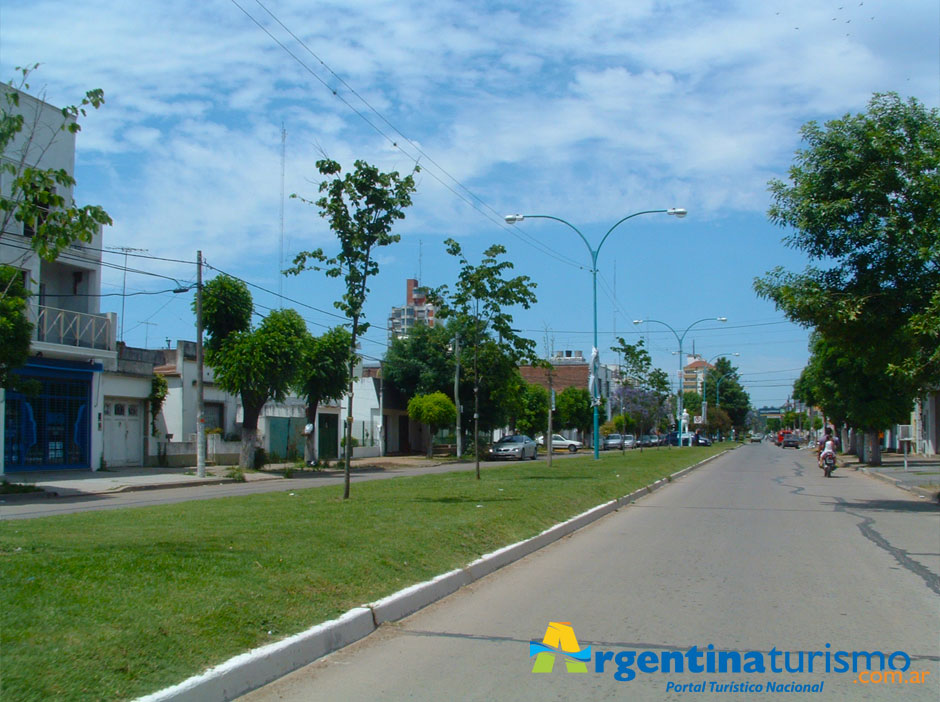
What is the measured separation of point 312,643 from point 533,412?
57.5 meters

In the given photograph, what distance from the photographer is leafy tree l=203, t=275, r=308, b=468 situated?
31.1m

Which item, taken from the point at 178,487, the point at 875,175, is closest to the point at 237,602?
the point at 875,175

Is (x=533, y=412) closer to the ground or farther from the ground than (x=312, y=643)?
farther from the ground

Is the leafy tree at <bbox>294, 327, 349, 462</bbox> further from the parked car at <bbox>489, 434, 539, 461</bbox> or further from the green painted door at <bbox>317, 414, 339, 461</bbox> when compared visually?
the parked car at <bbox>489, 434, 539, 461</bbox>

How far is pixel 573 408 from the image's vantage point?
72.1m

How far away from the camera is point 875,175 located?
17.5m

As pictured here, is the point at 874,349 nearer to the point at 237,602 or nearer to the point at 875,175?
the point at 875,175

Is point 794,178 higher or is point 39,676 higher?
point 794,178

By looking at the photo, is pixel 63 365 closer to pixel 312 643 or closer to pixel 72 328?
pixel 72 328

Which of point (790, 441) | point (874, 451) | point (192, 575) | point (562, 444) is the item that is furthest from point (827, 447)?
point (790, 441)

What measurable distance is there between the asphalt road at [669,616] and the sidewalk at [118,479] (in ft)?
48.2

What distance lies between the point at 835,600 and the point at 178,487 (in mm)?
21686

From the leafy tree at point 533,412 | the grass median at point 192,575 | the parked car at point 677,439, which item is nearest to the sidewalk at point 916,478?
the grass median at point 192,575

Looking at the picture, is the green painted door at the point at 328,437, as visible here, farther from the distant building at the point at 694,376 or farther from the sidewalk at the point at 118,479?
the distant building at the point at 694,376
